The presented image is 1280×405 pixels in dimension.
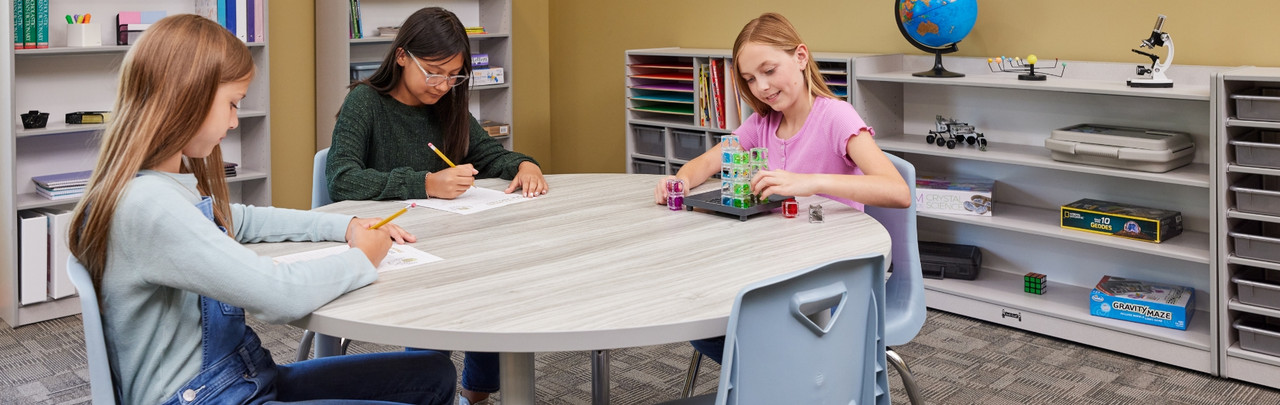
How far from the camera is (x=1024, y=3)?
3479 millimetres

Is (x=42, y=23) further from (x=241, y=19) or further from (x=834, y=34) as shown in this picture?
(x=834, y=34)

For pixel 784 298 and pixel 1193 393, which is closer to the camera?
pixel 784 298

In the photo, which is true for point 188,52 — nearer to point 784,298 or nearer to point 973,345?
point 784,298

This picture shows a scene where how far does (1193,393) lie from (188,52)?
2601 mm

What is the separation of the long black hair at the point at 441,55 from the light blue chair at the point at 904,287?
3.40 feet

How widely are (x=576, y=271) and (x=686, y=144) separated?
2.66 metres

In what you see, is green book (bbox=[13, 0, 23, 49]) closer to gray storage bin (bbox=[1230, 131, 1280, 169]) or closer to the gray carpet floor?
the gray carpet floor

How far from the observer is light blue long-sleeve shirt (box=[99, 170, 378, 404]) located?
4.46ft

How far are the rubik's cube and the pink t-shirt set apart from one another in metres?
1.42

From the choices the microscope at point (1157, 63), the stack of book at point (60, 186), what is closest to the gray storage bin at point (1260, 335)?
the microscope at point (1157, 63)

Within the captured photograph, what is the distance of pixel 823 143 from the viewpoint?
89.5 inches

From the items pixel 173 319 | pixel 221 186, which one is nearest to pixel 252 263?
pixel 173 319

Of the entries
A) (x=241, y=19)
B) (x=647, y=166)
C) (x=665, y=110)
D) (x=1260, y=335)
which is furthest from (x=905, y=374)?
(x=241, y=19)

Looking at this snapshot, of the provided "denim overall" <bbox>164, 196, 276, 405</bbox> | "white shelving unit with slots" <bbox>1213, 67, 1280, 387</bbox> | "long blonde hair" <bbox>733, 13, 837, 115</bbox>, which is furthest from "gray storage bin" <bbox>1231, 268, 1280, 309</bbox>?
"denim overall" <bbox>164, 196, 276, 405</bbox>
